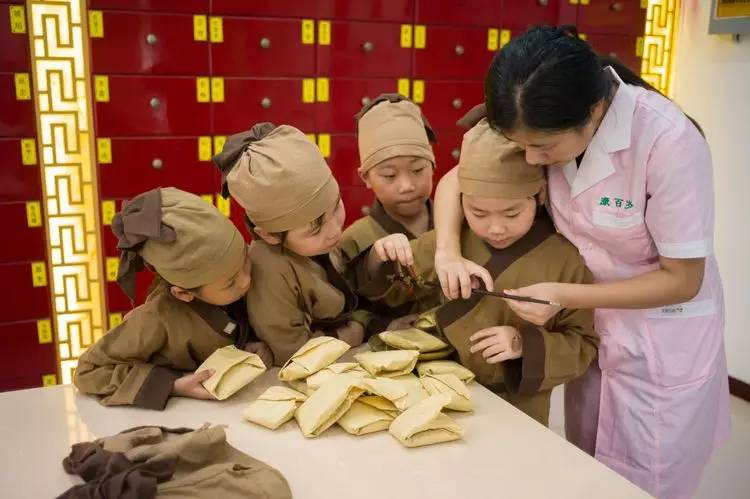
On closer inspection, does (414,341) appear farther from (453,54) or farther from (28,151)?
(453,54)

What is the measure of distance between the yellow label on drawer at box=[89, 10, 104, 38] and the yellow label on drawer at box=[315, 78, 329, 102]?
3.27 feet

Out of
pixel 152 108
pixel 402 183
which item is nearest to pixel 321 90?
pixel 152 108

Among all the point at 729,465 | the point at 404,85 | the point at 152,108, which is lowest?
the point at 729,465

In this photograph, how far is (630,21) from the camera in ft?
13.4

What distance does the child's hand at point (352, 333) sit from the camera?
1.64m

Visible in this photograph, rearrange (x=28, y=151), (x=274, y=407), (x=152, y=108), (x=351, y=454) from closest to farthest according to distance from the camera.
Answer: (x=351, y=454) < (x=274, y=407) < (x=28, y=151) < (x=152, y=108)

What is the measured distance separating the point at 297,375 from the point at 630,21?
3.51 meters

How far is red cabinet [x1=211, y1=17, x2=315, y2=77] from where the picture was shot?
10.8ft

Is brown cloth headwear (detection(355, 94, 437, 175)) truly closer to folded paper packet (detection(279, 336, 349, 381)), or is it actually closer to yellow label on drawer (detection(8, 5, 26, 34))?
folded paper packet (detection(279, 336, 349, 381))

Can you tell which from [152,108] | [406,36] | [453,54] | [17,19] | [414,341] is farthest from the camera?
[453,54]

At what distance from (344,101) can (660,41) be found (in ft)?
6.61

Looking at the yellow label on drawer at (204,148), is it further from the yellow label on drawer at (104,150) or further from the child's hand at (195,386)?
the child's hand at (195,386)

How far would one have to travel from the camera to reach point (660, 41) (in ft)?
13.8

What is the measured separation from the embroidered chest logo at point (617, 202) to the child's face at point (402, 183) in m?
0.53
